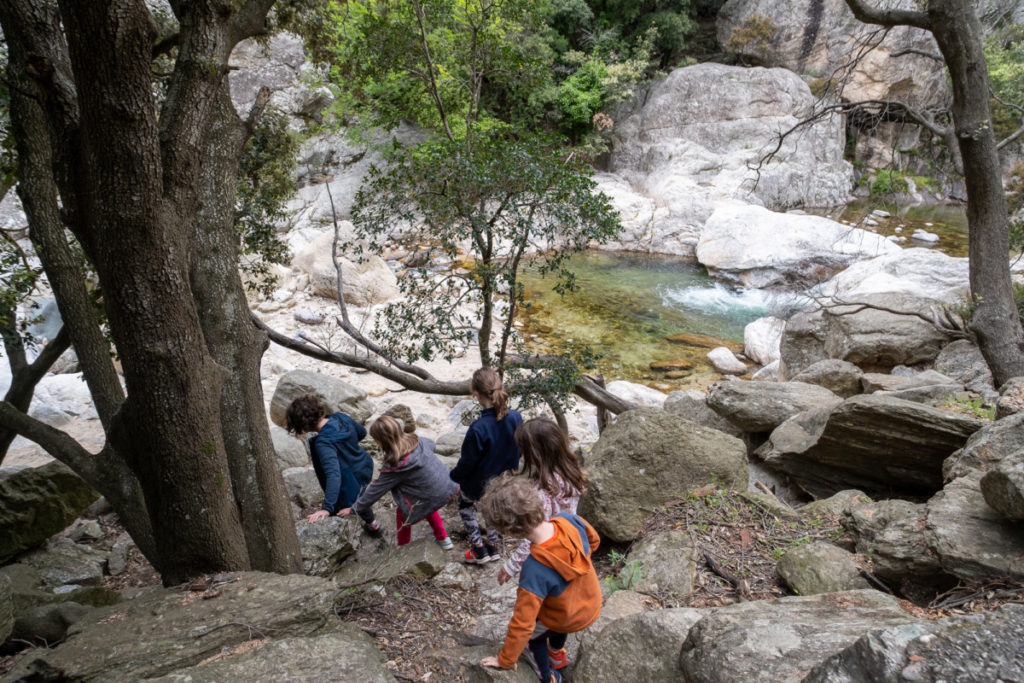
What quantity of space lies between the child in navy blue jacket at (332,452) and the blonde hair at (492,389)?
1195 mm

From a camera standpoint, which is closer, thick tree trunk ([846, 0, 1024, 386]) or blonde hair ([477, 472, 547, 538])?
blonde hair ([477, 472, 547, 538])

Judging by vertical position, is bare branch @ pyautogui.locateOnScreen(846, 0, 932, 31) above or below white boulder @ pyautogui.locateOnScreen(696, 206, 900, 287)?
above

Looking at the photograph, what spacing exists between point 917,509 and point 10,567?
20.4 feet

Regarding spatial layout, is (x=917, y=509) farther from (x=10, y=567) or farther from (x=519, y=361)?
(x=10, y=567)

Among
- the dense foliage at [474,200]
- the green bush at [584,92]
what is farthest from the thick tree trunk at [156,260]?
the green bush at [584,92]

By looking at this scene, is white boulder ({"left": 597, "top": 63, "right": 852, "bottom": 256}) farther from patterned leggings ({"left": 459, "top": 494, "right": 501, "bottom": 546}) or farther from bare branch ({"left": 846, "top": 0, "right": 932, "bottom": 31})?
patterned leggings ({"left": 459, "top": 494, "right": 501, "bottom": 546})

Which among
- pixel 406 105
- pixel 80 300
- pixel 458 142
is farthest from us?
pixel 406 105

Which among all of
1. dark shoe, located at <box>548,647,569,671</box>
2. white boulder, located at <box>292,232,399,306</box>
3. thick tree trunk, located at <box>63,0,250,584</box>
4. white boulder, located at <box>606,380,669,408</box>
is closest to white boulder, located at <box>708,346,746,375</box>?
white boulder, located at <box>606,380,669,408</box>

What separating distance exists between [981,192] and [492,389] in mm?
6278

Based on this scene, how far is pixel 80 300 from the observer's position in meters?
3.90

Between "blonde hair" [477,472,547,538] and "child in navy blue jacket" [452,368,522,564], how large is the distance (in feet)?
3.96

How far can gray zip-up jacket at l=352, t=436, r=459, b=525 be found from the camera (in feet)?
12.5

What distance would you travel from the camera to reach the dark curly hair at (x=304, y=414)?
4086 millimetres

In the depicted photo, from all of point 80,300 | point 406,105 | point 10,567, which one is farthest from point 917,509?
point 406,105
